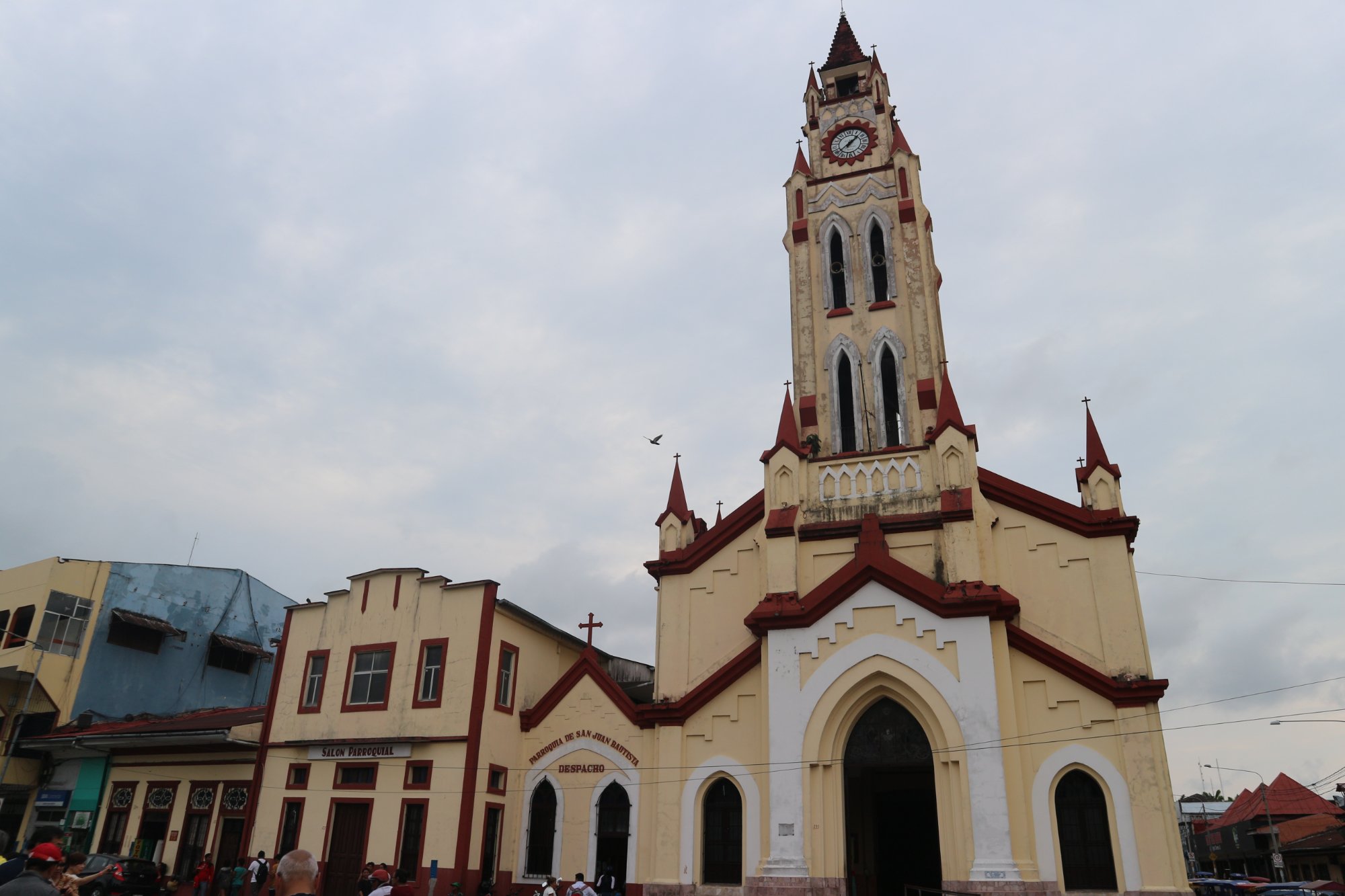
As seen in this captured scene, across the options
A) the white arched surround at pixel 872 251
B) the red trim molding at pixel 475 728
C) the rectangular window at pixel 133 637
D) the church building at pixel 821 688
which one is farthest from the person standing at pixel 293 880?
the rectangular window at pixel 133 637

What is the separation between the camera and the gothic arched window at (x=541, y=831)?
2414 centimetres

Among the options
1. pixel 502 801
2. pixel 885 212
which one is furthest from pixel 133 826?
pixel 885 212

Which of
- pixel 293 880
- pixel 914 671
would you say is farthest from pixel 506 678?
pixel 293 880

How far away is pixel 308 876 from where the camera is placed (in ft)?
19.7

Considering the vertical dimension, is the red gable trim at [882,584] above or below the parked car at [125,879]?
above

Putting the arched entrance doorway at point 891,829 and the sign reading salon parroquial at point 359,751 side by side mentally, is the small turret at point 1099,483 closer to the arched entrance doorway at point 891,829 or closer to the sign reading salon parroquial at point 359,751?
the arched entrance doorway at point 891,829

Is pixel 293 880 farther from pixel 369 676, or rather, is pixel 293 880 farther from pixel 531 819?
pixel 369 676

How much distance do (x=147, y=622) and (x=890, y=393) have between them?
94.3 ft

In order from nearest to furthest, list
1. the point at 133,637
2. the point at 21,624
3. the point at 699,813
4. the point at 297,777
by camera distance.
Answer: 1. the point at 699,813
2. the point at 297,777
3. the point at 21,624
4. the point at 133,637

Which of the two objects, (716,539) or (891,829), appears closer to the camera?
(891,829)

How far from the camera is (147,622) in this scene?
1394 inches

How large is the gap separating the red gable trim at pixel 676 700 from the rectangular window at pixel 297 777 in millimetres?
7695

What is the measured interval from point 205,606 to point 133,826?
1129cm

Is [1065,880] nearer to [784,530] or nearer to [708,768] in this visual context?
[708,768]
